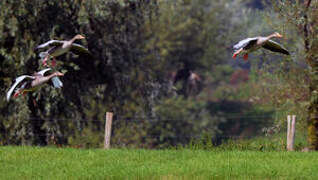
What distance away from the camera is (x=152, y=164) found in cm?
1581

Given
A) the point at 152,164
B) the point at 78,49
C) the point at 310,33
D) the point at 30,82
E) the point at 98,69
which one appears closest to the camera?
the point at 30,82

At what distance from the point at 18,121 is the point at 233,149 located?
866 cm

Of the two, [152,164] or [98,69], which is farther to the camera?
[98,69]

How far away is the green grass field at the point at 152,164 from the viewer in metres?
14.6

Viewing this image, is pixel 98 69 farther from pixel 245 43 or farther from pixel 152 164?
pixel 245 43

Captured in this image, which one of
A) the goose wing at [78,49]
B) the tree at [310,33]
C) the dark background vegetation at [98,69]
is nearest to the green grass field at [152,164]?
the dark background vegetation at [98,69]

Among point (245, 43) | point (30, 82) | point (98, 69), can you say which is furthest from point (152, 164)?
point (98, 69)

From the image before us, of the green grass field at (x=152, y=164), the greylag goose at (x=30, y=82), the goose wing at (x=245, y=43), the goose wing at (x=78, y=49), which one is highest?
the goose wing at (x=245, y=43)

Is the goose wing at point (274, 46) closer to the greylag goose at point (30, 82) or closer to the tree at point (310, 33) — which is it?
the greylag goose at point (30, 82)

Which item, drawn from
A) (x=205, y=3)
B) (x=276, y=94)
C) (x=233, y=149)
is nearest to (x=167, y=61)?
(x=205, y=3)

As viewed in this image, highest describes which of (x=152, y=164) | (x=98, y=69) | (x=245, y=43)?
(x=245, y=43)

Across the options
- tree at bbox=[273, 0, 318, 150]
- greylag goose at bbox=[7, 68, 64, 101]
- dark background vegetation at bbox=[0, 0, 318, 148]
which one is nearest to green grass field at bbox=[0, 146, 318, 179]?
greylag goose at bbox=[7, 68, 64, 101]

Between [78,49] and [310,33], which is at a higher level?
[310,33]

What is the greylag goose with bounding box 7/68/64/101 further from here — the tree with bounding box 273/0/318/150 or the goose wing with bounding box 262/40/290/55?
the tree with bounding box 273/0/318/150
